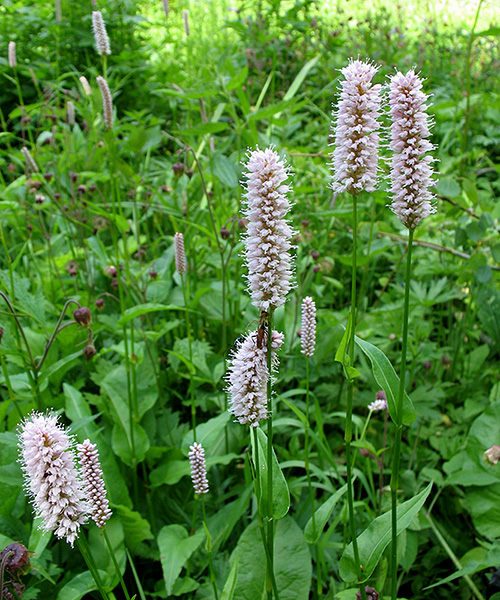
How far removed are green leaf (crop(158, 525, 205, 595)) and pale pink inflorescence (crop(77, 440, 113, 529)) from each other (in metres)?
0.57

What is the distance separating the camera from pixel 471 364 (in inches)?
112

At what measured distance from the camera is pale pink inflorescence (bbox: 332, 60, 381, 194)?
44.3 inches

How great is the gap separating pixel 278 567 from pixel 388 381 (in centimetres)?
86

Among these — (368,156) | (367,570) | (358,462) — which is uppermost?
(368,156)

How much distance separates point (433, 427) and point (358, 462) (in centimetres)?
37

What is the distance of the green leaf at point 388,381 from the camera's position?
1237 mm

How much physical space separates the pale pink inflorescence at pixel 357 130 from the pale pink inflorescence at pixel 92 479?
32.1 inches

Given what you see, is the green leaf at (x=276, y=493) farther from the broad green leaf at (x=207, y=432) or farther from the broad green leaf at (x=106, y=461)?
the broad green leaf at (x=106, y=461)

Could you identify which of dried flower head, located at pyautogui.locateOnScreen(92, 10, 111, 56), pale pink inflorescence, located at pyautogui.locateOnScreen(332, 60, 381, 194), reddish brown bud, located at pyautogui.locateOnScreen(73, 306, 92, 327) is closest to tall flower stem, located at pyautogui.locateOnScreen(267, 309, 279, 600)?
pale pink inflorescence, located at pyautogui.locateOnScreen(332, 60, 381, 194)

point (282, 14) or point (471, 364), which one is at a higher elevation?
point (282, 14)

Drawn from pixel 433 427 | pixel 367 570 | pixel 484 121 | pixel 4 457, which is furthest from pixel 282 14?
pixel 367 570

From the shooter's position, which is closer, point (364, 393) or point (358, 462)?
point (358, 462)

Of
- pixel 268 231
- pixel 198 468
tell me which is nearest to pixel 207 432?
pixel 198 468

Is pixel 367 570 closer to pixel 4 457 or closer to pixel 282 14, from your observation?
pixel 4 457
